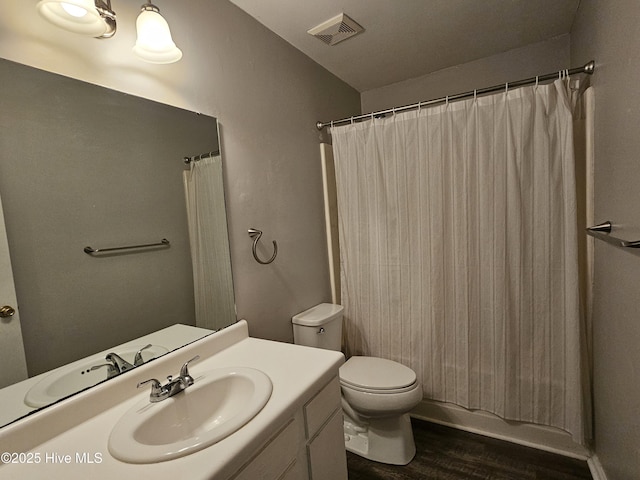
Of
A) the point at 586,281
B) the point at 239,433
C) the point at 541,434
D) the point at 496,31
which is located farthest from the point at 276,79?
the point at 541,434

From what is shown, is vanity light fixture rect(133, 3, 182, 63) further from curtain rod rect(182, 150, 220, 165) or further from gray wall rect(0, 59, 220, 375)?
curtain rod rect(182, 150, 220, 165)

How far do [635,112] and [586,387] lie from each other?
4.48 feet

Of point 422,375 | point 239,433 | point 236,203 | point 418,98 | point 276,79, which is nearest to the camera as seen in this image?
point 239,433

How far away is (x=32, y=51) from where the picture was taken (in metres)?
0.87

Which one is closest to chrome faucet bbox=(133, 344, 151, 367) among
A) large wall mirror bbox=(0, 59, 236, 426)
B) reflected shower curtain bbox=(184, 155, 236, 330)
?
large wall mirror bbox=(0, 59, 236, 426)

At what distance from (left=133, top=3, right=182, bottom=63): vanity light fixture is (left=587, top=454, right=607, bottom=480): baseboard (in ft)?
8.42

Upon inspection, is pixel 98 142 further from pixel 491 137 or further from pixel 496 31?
pixel 496 31

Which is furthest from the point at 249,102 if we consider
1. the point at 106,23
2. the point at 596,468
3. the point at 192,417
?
the point at 596,468

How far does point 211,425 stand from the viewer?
3.34ft

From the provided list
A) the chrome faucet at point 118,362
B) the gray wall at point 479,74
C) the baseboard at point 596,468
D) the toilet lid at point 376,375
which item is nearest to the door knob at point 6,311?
the chrome faucet at point 118,362

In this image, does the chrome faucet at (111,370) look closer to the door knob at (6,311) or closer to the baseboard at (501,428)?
the door knob at (6,311)

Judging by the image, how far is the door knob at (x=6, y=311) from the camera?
790 millimetres

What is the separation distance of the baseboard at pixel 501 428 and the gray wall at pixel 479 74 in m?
2.18

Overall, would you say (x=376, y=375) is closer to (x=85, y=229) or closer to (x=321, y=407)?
(x=321, y=407)
